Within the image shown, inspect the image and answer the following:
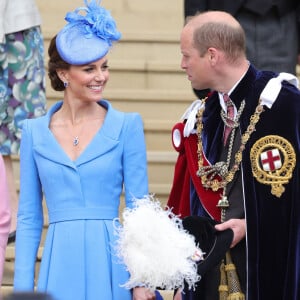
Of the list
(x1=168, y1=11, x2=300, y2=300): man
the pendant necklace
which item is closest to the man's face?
(x1=168, y1=11, x2=300, y2=300): man

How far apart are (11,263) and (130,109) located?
2.01 m

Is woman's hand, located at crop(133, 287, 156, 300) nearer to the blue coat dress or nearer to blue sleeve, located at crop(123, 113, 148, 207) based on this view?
the blue coat dress

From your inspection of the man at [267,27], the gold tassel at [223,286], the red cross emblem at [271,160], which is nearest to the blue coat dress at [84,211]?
the gold tassel at [223,286]

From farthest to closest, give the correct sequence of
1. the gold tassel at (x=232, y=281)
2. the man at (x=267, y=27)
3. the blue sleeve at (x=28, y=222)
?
the man at (x=267, y=27) < the blue sleeve at (x=28, y=222) < the gold tassel at (x=232, y=281)

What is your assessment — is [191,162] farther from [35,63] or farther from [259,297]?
[35,63]

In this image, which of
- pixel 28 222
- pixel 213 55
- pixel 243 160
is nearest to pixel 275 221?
pixel 243 160

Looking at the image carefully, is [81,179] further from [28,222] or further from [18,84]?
[18,84]

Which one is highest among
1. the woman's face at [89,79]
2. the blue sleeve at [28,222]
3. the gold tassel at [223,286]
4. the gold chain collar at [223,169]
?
the woman's face at [89,79]

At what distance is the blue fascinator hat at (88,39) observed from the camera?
521 cm

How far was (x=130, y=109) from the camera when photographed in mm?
8703

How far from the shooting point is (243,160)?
504 centimetres

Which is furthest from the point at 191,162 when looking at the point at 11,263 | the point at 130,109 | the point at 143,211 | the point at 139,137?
the point at 130,109

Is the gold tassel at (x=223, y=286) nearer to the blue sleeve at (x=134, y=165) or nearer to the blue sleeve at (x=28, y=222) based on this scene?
the blue sleeve at (x=134, y=165)

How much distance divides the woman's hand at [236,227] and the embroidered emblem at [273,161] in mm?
178
